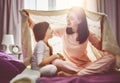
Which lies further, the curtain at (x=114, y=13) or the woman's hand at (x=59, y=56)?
the curtain at (x=114, y=13)

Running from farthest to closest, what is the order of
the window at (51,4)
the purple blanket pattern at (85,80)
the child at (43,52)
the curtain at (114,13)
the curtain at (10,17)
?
the window at (51,4), the curtain at (10,17), the curtain at (114,13), the child at (43,52), the purple blanket pattern at (85,80)

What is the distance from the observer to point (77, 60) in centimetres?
197

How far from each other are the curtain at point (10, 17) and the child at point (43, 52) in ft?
7.06

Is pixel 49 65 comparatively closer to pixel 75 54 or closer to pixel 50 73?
pixel 50 73

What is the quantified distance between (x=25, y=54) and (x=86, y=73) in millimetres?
561

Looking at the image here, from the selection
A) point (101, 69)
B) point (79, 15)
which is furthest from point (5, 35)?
point (101, 69)

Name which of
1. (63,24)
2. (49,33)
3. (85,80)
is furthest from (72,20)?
(85,80)

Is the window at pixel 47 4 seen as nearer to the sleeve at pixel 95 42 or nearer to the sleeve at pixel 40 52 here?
the sleeve at pixel 95 42

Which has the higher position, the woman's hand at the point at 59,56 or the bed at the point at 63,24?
the bed at the point at 63,24

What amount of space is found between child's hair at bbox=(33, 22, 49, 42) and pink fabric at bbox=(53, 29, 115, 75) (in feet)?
0.35

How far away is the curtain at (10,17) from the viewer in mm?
4086

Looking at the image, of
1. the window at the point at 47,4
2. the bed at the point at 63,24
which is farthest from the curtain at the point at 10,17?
the bed at the point at 63,24

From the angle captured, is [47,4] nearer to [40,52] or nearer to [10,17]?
[10,17]

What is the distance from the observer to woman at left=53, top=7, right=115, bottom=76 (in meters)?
1.92
